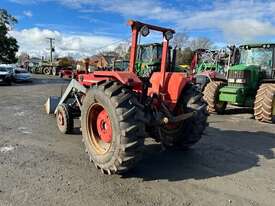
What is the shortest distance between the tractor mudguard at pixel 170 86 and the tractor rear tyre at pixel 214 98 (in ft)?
23.6

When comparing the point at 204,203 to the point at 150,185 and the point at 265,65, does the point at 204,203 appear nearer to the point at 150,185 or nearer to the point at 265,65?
the point at 150,185

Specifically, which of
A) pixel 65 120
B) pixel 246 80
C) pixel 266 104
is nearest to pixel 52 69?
pixel 246 80

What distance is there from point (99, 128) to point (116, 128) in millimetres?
922

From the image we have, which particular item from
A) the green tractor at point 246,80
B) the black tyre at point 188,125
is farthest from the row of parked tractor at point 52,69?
the black tyre at point 188,125

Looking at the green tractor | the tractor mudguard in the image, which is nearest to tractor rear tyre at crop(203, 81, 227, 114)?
the green tractor

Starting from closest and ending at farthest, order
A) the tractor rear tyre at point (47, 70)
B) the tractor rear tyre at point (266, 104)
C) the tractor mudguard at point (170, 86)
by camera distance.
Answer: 1. the tractor mudguard at point (170, 86)
2. the tractor rear tyre at point (266, 104)
3. the tractor rear tyre at point (47, 70)

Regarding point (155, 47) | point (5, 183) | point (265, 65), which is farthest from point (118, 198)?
point (155, 47)

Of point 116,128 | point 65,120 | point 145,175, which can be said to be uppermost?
point 116,128

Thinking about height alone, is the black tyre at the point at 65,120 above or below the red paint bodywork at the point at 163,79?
below

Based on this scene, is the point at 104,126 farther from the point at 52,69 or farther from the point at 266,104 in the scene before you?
the point at 52,69

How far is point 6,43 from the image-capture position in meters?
38.6

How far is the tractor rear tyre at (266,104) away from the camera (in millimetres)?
11258

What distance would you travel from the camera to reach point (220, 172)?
5973 millimetres

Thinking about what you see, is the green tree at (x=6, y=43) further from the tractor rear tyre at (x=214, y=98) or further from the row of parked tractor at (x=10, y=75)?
the tractor rear tyre at (x=214, y=98)
